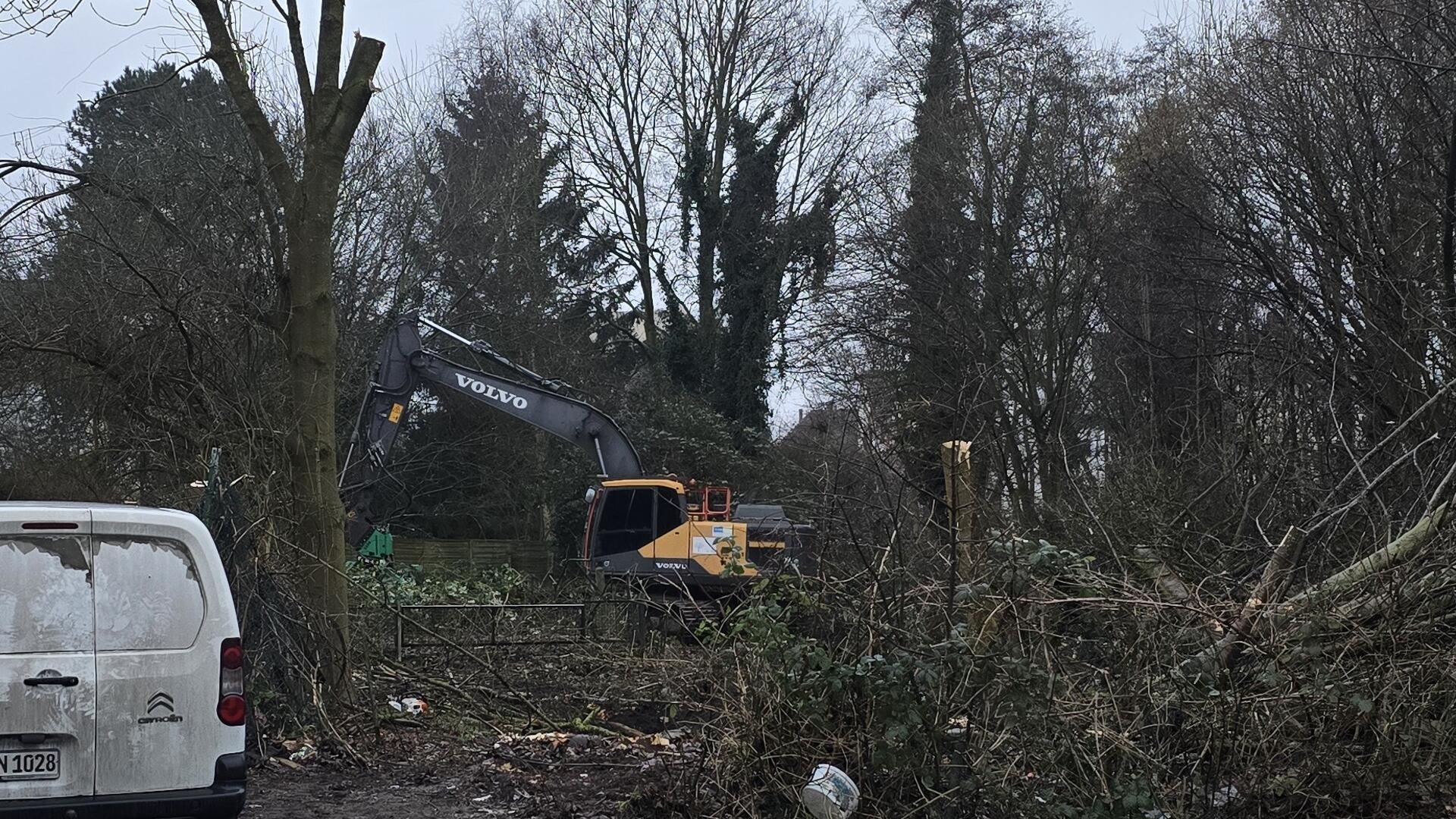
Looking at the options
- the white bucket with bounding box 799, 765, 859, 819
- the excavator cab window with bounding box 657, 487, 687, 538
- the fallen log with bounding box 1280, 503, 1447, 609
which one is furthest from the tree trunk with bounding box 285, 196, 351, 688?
the excavator cab window with bounding box 657, 487, 687, 538

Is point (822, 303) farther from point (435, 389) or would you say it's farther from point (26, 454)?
point (26, 454)

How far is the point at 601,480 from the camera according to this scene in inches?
825

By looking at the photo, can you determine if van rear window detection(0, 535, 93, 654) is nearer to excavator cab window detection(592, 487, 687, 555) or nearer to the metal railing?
the metal railing

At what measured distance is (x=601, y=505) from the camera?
20.4 m

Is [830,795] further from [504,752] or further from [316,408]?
[316,408]

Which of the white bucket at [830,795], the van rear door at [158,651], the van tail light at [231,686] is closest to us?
the van rear door at [158,651]

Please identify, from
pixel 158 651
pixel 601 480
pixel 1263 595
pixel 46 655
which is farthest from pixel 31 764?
pixel 601 480

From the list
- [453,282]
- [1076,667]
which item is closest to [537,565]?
[453,282]

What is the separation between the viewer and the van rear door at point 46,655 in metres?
5.70

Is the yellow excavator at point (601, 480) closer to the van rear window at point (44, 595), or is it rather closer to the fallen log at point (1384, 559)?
the fallen log at point (1384, 559)

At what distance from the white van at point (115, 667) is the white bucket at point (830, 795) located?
260 centimetres

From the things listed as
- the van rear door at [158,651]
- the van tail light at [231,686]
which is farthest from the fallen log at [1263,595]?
the van rear door at [158,651]

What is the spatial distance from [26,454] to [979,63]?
62.1ft

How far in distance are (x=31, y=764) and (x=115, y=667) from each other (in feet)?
1.62
